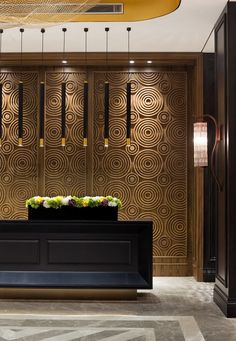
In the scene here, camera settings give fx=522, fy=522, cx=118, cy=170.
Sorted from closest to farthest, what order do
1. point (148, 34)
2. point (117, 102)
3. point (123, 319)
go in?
point (123, 319)
point (148, 34)
point (117, 102)

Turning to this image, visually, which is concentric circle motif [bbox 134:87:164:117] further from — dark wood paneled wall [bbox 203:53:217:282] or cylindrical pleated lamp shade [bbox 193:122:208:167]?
cylindrical pleated lamp shade [bbox 193:122:208:167]

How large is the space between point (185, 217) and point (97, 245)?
86.9 inches

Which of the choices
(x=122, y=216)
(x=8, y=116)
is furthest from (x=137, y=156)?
(x=8, y=116)

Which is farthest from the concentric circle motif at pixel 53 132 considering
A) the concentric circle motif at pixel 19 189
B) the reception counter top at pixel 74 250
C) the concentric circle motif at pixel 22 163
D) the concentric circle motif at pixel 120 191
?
the reception counter top at pixel 74 250

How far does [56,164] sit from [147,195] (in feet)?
5.07

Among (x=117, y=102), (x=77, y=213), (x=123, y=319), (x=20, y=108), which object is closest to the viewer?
(x=123, y=319)

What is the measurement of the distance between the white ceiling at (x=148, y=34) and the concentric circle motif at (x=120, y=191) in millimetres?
2103

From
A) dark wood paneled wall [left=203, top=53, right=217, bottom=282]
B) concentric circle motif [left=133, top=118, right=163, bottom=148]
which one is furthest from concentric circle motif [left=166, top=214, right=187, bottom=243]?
concentric circle motif [left=133, top=118, right=163, bottom=148]

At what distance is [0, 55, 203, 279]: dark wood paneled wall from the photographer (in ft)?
27.4

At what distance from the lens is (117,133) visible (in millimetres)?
8422

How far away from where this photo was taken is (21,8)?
3.97 meters

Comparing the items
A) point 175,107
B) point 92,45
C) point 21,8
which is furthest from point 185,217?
point 21,8

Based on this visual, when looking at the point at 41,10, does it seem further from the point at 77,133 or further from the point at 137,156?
the point at 137,156

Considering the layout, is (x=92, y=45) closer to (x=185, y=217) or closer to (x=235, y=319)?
(x=185, y=217)
